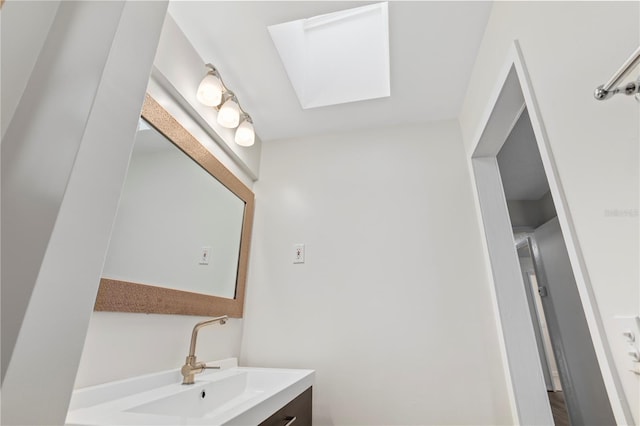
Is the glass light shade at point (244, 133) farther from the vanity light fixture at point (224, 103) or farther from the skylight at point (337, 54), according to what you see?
the skylight at point (337, 54)

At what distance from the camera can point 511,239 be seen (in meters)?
1.51

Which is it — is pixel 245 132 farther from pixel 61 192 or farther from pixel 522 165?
pixel 522 165

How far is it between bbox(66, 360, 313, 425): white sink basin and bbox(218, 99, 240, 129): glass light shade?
1.16 meters

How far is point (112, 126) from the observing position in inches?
20.2

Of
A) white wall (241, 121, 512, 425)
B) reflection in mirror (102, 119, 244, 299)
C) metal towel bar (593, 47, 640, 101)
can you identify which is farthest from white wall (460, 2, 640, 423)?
reflection in mirror (102, 119, 244, 299)

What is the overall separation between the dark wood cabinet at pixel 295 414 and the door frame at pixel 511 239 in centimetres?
89

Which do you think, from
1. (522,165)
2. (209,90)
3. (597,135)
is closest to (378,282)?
(597,135)

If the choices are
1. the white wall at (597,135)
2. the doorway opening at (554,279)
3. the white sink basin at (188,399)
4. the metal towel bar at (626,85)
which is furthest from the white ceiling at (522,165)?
the white sink basin at (188,399)

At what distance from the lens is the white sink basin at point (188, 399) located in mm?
706

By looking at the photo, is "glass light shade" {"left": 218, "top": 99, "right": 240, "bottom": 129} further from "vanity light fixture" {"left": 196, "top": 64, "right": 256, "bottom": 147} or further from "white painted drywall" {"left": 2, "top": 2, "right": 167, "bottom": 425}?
"white painted drywall" {"left": 2, "top": 2, "right": 167, "bottom": 425}

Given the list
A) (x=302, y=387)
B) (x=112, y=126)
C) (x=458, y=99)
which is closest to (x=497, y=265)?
(x=458, y=99)

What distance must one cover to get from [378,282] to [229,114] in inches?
47.5

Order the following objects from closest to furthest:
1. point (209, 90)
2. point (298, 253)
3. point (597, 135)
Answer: point (597, 135) < point (209, 90) < point (298, 253)

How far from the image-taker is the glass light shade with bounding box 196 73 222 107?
140cm
